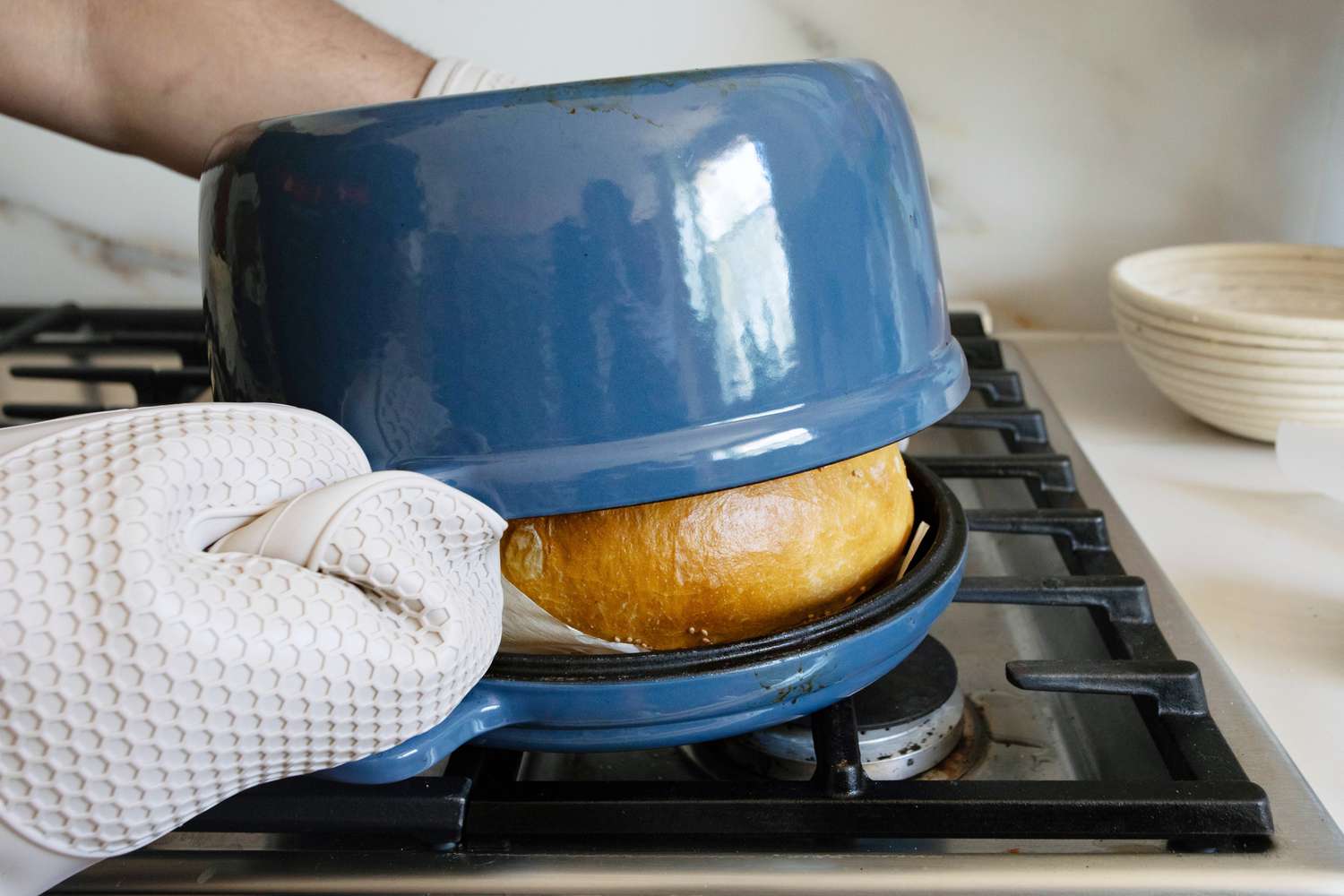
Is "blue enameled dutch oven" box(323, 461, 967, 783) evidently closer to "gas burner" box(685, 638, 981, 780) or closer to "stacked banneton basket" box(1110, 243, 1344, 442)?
"gas burner" box(685, 638, 981, 780)

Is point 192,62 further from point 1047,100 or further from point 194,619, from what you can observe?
point 1047,100

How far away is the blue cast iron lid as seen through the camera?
327 mm

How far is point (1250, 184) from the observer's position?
943 millimetres

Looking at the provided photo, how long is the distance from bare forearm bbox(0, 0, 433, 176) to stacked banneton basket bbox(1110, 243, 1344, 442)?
0.47 m

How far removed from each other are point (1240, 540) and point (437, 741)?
0.45 metres

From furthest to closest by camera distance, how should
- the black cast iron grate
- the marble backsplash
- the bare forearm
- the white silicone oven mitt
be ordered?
the marble backsplash → the bare forearm → the black cast iron grate → the white silicone oven mitt

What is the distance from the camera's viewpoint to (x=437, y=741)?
1.18 feet

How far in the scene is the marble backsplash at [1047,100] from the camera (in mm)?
904

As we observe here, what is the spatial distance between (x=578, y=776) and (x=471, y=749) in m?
0.07

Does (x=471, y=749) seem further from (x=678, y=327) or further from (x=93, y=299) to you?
(x=93, y=299)

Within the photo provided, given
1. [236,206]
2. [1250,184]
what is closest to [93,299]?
[236,206]

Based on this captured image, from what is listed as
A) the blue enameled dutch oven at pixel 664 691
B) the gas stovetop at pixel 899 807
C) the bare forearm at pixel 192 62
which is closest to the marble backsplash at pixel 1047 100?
the bare forearm at pixel 192 62

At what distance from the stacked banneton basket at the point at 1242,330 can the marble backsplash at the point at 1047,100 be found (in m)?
0.13

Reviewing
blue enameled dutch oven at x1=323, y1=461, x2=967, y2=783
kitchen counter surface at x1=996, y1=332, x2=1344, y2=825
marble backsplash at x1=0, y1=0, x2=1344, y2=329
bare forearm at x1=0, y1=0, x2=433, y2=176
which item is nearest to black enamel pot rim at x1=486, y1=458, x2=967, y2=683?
blue enameled dutch oven at x1=323, y1=461, x2=967, y2=783
